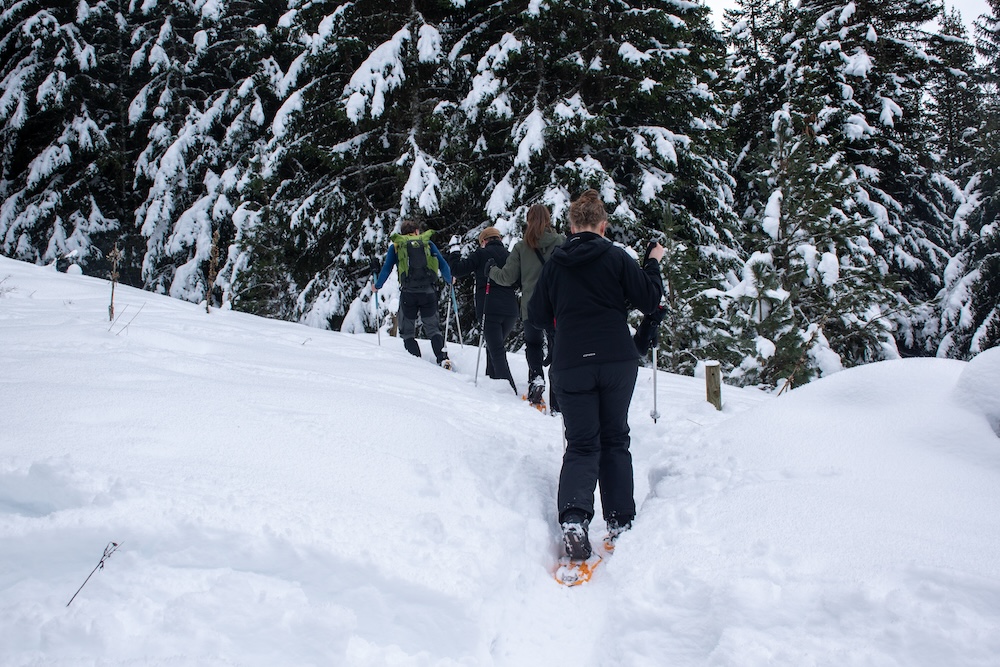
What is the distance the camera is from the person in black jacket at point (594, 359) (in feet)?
10.8

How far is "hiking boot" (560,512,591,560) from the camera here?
313cm

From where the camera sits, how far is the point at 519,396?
6844mm

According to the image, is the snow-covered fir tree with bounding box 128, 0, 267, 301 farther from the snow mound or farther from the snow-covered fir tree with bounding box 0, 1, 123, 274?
the snow mound

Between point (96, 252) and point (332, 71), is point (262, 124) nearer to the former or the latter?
point (332, 71)

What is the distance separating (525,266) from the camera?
19.0 ft

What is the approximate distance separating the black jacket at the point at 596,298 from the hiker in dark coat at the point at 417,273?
4.42 m

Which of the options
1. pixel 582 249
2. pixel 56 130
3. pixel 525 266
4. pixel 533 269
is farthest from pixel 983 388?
pixel 56 130

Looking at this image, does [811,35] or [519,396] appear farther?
[811,35]

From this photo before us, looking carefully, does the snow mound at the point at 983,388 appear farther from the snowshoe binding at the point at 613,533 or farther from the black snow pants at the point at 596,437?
the snowshoe binding at the point at 613,533

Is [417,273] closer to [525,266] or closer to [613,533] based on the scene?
[525,266]

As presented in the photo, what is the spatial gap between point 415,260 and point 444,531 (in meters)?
5.04

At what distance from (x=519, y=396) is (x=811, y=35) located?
1596 centimetres

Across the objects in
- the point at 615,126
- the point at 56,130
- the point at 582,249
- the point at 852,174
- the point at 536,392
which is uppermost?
the point at 56,130

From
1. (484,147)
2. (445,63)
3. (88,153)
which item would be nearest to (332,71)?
(445,63)
